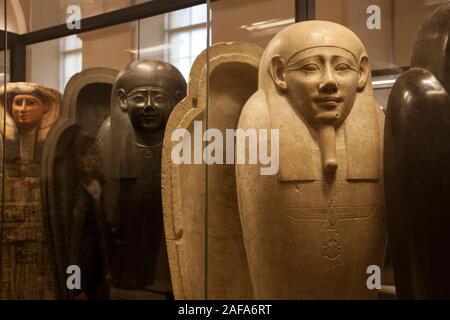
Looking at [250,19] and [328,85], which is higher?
[250,19]

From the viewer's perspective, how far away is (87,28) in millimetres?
1888

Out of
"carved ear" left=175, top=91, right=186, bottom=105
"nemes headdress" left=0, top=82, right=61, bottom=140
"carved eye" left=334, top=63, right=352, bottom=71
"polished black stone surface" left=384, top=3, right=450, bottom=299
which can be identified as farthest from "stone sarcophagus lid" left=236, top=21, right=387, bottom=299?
"nemes headdress" left=0, top=82, right=61, bottom=140

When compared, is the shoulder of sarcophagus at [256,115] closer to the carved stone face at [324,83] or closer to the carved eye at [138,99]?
the carved stone face at [324,83]

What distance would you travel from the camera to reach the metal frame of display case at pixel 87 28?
6.14 ft

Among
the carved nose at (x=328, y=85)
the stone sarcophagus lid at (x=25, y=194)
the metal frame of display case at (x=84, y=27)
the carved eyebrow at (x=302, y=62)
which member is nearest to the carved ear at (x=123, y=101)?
the stone sarcophagus lid at (x=25, y=194)

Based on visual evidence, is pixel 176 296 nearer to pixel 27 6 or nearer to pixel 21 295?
pixel 21 295

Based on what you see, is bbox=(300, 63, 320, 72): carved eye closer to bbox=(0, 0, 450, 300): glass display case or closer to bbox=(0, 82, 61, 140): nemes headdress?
bbox=(0, 0, 450, 300): glass display case

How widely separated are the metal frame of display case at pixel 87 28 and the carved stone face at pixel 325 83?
0.13 meters

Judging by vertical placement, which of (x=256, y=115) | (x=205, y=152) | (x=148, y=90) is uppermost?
(x=148, y=90)

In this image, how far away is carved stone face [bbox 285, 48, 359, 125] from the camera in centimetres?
188

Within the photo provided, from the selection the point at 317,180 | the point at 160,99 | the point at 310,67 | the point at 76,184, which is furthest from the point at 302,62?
the point at 76,184

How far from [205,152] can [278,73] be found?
1.43 ft

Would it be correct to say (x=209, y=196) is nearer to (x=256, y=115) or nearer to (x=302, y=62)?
(x=256, y=115)

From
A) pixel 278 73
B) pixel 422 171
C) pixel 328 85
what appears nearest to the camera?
pixel 422 171
